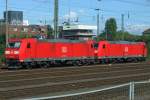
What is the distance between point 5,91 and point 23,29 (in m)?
113

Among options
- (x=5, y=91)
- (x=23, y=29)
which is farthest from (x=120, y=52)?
(x=23, y=29)

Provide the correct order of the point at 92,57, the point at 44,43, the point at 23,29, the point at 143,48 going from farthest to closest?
the point at 23,29, the point at 143,48, the point at 92,57, the point at 44,43

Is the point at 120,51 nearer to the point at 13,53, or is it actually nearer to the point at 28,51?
the point at 28,51

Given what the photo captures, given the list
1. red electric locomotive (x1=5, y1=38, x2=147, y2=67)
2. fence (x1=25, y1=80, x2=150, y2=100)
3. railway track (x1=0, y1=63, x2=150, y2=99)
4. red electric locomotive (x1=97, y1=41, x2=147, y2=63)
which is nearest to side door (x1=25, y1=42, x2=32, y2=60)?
red electric locomotive (x1=5, y1=38, x2=147, y2=67)

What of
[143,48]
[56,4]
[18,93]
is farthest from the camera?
[143,48]

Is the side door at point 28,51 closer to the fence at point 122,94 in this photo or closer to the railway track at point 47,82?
the railway track at point 47,82

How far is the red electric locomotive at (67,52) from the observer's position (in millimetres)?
42406

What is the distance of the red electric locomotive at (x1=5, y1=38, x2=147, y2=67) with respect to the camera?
42406mm

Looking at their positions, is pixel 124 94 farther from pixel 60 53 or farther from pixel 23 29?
pixel 23 29

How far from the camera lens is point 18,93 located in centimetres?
1880

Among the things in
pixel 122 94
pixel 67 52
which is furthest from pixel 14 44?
pixel 122 94

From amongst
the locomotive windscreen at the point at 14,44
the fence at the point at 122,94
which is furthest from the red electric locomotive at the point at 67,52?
the fence at the point at 122,94

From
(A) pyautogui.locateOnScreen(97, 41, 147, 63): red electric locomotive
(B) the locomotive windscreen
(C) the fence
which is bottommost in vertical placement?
(A) pyautogui.locateOnScreen(97, 41, 147, 63): red electric locomotive

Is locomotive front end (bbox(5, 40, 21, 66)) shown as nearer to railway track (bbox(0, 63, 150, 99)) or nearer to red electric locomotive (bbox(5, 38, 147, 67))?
red electric locomotive (bbox(5, 38, 147, 67))
